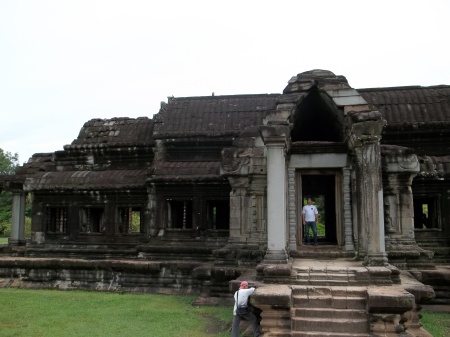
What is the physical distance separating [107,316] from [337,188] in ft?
18.9

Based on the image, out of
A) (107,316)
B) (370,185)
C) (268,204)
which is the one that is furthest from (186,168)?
(370,185)

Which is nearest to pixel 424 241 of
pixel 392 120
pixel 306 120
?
pixel 392 120

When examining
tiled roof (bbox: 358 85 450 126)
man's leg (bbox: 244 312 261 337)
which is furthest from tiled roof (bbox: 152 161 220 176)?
man's leg (bbox: 244 312 261 337)

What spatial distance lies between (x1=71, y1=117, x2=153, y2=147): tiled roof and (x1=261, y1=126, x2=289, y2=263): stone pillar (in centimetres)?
770

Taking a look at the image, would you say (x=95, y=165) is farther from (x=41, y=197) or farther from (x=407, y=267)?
(x=407, y=267)

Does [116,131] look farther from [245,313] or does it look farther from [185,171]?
[245,313]

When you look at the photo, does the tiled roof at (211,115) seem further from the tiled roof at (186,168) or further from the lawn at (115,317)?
the lawn at (115,317)

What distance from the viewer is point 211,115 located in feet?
49.2

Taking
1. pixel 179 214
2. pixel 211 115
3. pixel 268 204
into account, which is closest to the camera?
pixel 268 204

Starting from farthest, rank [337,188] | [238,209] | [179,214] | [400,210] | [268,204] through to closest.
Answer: [179,214], [238,209], [400,210], [337,188], [268,204]

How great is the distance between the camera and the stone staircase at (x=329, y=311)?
6613 millimetres

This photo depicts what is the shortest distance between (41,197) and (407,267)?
1187 centimetres

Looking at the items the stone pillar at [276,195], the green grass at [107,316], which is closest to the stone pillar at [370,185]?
the stone pillar at [276,195]

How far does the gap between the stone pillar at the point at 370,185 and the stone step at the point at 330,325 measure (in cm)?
151
